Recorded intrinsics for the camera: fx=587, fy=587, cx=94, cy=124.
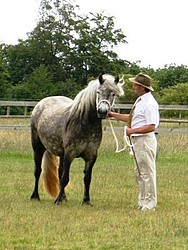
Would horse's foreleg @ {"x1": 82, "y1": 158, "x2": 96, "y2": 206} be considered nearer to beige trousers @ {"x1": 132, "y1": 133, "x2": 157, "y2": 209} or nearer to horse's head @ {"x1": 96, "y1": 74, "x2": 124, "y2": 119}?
beige trousers @ {"x1": 132, "y1": 133, "x2": 157, "y2": 209}

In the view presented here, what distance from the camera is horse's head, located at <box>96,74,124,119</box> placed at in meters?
8.16

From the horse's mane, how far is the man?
0.27 meters

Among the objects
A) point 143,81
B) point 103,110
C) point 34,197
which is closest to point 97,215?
point 103,110

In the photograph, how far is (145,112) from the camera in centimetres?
817

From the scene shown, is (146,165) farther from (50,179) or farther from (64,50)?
(64,50)

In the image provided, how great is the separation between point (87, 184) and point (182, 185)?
9.83ft

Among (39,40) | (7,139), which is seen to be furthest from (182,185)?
(39,40)

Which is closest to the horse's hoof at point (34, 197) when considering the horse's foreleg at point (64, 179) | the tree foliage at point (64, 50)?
the horse's foreleg at point (64, 179)

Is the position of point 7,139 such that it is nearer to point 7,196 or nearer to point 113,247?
point 7,196

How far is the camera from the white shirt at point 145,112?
8.16 metres

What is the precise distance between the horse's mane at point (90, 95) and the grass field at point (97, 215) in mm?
1443

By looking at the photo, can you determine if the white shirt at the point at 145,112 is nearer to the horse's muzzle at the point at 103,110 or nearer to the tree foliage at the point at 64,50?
the horse's muzzle at the point at 103,110

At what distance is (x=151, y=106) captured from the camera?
8.17 meters

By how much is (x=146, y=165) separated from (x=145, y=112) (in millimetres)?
759
